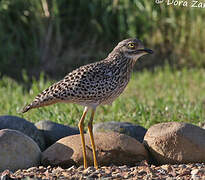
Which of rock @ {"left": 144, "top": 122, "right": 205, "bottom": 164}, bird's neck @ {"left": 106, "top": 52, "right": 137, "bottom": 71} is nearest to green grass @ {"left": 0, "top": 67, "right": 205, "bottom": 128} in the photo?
rock @ {"left": 144, "top": 122, "right": 205, "bottom": 164}

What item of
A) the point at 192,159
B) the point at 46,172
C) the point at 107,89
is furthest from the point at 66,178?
the point at 192,159

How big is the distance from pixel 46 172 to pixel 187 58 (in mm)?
7345

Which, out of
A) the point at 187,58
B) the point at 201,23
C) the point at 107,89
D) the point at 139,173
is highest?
the point at 201,23

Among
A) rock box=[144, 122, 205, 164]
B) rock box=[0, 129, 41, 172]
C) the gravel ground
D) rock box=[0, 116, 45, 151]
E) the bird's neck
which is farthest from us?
rock box=[0, 116, 45, 151]

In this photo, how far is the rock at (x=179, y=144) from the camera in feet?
17.4

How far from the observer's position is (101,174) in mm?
4641

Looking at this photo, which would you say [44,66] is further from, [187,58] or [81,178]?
[81,178]

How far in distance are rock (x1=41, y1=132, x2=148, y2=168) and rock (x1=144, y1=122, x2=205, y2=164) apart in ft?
0.65

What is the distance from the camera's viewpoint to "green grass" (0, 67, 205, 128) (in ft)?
22.9

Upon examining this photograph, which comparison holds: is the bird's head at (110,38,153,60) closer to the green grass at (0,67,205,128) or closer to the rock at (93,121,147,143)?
the rock at (93,121,147,143)

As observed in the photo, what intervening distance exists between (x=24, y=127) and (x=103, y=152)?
1133 mm

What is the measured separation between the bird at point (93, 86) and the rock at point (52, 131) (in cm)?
86

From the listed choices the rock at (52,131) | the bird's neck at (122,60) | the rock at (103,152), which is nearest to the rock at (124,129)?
the rock at (52,131)

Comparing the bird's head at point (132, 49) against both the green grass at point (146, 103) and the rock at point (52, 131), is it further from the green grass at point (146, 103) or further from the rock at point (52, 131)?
the green grass at point (146, 103)
